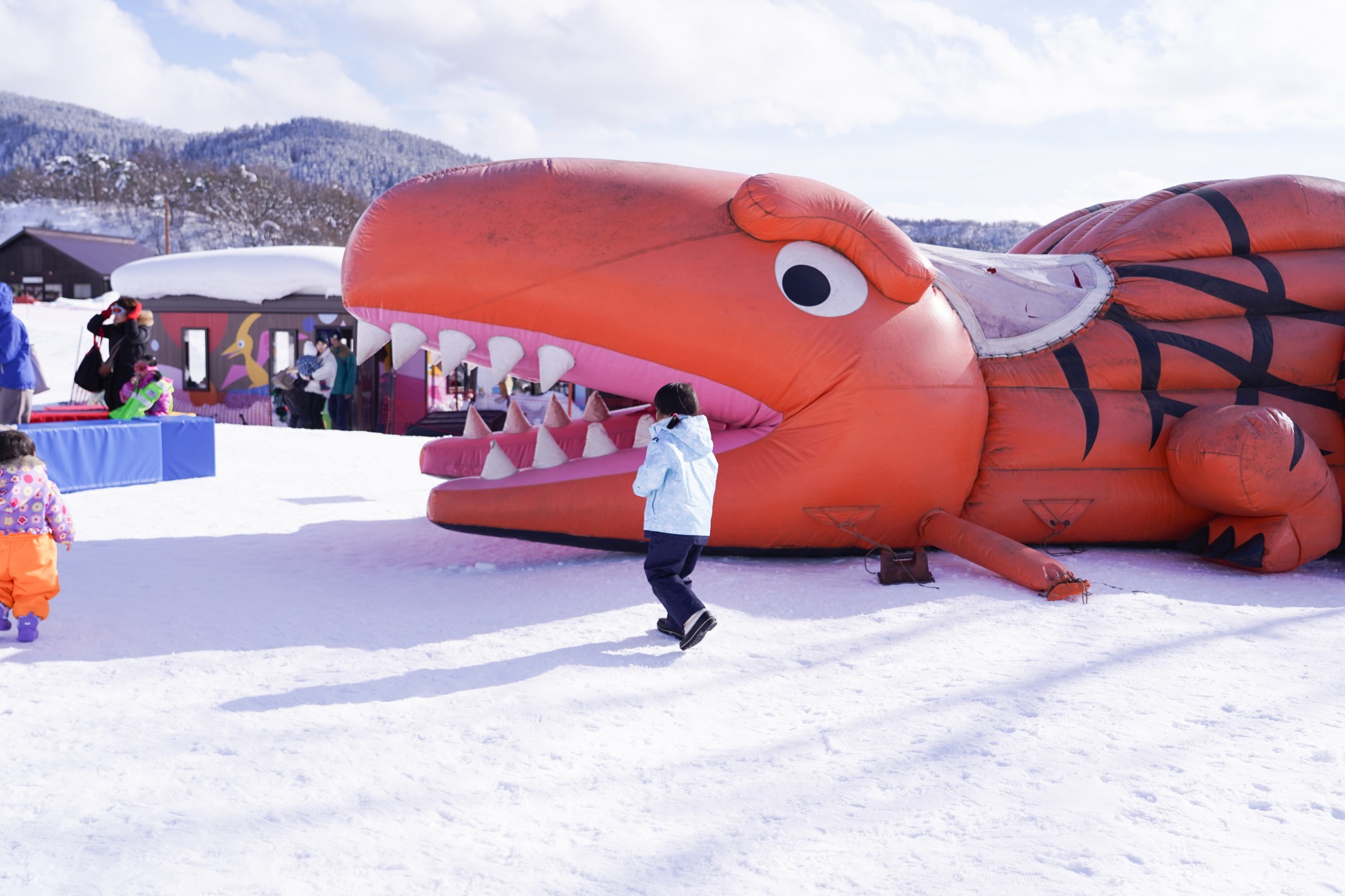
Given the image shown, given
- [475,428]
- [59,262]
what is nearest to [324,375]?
[475,428]

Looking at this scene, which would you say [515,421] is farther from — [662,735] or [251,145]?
[251,145]

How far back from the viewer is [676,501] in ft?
10.2

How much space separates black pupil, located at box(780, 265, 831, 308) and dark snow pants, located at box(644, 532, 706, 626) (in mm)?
1274

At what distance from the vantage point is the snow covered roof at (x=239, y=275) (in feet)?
38.1

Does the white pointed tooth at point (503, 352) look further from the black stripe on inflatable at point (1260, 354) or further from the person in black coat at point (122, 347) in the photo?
the person in black coat at point (122, 347)

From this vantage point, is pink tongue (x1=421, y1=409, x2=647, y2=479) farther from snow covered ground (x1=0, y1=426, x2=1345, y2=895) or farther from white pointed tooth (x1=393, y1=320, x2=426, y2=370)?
white pointed tooth (x1=393, y1=320, x2=426, y2=370)

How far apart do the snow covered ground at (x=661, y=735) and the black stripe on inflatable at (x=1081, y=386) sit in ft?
2.05

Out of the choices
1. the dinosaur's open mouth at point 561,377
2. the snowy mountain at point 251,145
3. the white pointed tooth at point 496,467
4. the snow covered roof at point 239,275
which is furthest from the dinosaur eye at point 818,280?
the snowy mountain at point 251,145

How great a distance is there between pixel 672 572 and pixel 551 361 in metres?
1.14


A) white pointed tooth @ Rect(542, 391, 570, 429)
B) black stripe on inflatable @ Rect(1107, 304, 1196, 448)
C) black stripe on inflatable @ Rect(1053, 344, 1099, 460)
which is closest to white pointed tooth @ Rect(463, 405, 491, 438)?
white pointed tooth @ Rect(542, 391, 570, 429)

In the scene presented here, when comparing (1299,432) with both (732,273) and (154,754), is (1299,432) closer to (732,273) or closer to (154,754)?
(732,273)

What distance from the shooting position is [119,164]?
66312 mm

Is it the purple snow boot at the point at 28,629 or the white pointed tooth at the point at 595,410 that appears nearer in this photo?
the purple snow boot at the point at 28,629

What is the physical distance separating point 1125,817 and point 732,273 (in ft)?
8.39
